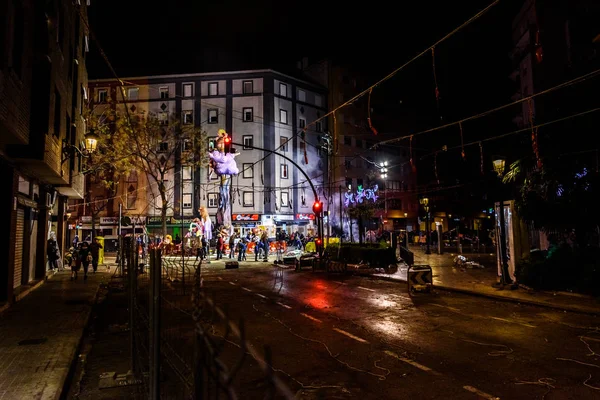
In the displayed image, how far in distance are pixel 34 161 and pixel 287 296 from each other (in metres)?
8.71

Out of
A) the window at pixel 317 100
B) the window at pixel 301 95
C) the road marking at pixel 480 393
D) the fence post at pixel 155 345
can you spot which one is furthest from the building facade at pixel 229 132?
the fence post at pixel 155 345

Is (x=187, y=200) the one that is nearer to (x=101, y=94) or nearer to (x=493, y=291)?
(x=101, y=94)

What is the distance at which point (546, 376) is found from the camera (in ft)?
18.9

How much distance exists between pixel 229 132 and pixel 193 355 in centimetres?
4636

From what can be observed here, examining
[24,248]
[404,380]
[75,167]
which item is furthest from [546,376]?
[75,167]

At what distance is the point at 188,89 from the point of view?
157 ft

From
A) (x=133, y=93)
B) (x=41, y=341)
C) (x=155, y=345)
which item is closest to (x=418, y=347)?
(x=155, y=345)

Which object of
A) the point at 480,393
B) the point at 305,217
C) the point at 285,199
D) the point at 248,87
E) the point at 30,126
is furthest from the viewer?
the point at 305,217

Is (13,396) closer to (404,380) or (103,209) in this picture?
(404,380)

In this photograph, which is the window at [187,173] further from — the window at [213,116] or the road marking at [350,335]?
the road marking at [350,335]

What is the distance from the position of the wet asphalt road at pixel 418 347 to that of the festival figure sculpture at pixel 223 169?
21.2 m

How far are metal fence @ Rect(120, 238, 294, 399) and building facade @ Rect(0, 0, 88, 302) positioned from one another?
17.7ft

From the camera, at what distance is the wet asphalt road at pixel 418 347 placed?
5375 mm

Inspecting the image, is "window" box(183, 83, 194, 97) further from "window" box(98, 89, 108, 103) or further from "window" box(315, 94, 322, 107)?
"window" box(315, 94, 322, 107)
